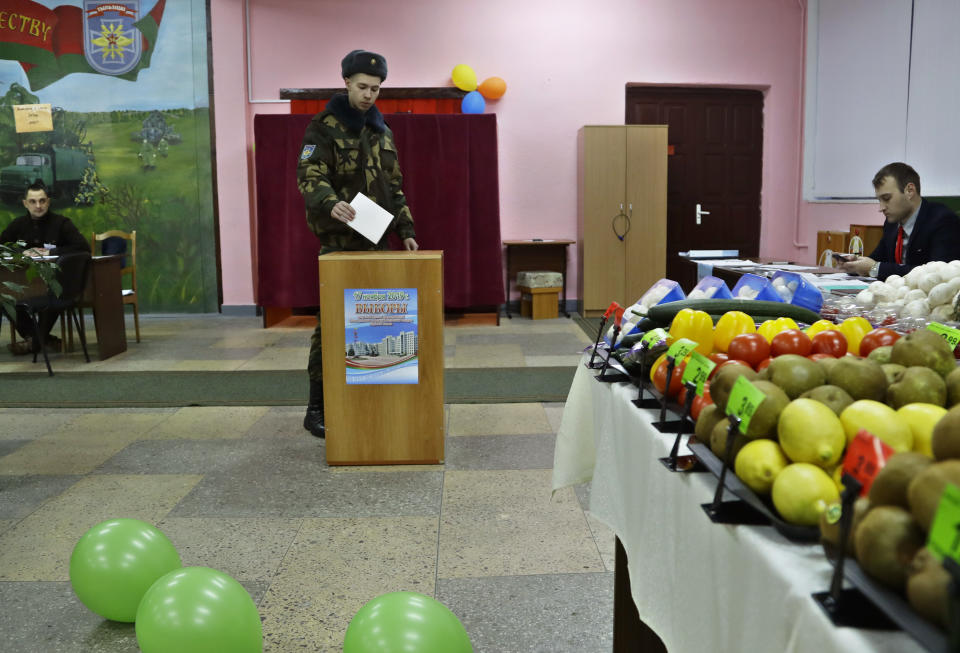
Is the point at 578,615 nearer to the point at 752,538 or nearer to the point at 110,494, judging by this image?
the point at 752,538

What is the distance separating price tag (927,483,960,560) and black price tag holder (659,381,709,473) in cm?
55

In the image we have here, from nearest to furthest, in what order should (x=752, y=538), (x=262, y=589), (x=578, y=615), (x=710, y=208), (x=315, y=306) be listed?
(x=752, y=538)
(x=578, y=615)
(x=262, y=589)
(x=315, y=306)
(x=710, y=208)

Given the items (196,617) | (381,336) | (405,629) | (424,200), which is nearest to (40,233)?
(424,200)

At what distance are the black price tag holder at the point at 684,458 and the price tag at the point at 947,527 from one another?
1.80 ft

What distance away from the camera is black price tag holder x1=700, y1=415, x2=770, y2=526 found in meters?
1.07

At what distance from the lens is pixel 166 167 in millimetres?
8828

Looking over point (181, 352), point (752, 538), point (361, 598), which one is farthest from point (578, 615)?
point (181, 352)

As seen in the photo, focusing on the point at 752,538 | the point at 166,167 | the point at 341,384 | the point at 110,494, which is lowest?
the point at 110,494

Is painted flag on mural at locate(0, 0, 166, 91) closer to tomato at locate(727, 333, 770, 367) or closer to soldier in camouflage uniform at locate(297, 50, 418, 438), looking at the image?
soldier in camouflage uniform at locate(297, 50, 418, 438)

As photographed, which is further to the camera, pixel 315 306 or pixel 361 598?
pixel 315 306

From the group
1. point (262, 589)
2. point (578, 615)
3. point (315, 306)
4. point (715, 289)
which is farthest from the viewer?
point (315, 306)

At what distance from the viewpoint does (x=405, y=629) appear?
1788mm

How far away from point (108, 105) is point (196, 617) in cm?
805

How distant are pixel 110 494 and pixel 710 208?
7312 mm
